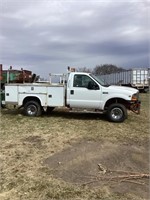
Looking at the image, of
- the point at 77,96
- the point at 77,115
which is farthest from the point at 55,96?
the point at 77,115

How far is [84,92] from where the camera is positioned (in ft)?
35.8

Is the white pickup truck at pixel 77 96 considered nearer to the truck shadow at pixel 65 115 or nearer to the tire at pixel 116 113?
the tire at pixel 116 113

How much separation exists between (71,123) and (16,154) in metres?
4.13

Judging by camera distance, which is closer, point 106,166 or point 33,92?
point 106,166

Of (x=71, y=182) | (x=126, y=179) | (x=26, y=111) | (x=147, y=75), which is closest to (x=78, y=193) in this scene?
(x=71, y=182)

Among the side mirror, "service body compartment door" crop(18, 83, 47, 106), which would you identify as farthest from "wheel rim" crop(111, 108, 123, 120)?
"service body compartment door" crop(18, 83, 47, 106)

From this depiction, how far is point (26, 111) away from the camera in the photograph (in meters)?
11.5

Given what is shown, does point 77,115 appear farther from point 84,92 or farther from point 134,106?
point 134,106

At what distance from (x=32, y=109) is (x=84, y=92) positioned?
2.27m

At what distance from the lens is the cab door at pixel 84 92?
10891 millimetres

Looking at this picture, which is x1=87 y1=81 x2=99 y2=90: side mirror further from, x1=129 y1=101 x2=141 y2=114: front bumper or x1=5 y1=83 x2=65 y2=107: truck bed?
x1=129 y1=101 x2=141 y2=114: front bumper

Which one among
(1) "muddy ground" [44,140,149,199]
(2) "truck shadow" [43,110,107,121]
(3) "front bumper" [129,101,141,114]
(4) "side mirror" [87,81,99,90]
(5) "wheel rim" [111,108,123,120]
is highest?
(4) "side mirror" [87,81,99,90]

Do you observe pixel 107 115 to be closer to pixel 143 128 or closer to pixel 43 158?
pixel 143 128

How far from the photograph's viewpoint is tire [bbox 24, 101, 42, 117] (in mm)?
11500
